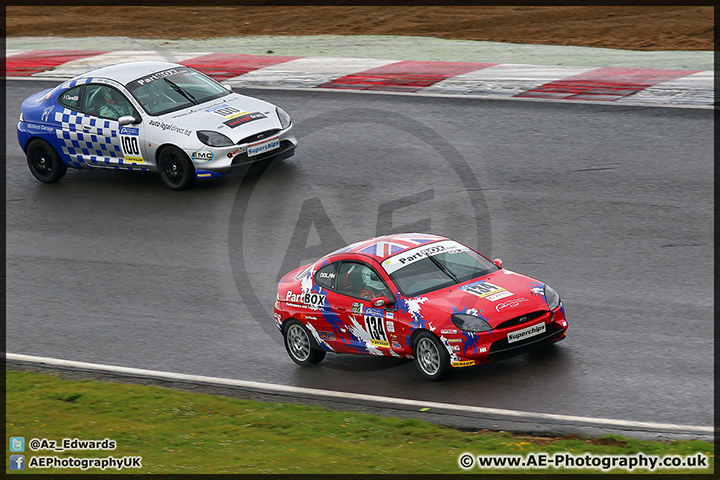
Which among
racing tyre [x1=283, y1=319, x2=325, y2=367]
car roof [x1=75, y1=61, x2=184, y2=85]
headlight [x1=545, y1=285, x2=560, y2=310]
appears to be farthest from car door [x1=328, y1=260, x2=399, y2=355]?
car roof [x1=75, y1=61, x2=184, y2=85]

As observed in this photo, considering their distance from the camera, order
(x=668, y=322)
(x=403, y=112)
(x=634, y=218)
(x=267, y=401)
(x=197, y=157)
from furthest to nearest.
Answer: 1. (x=403, y=112)
2. (x=197, y=157)
3. (x=634, y=218)
4. (x=668, y=322)
5. (x=267, y=401)

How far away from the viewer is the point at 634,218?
45.2 ft

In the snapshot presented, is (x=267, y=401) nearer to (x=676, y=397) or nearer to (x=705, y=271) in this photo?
(x=676, y=397)

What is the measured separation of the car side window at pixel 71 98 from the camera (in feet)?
55.2

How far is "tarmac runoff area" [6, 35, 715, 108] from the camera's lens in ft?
62.4

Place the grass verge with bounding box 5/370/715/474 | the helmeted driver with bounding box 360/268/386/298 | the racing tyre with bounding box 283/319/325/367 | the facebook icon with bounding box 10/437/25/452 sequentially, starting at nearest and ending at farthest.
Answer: the grass verge with bounding box 5/370/715/474 < the facebook icon with bounding box 10/437/25/452 < the helmeted driver with bounding box 360/268/386/298 < the racing tyre with bounding box 283/319/325/367

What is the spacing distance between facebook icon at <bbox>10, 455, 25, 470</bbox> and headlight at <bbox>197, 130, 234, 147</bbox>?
823 cm

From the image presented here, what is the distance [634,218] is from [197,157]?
6.87m

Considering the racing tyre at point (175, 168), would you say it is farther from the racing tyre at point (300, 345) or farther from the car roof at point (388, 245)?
the car roof at point (388, 245)
